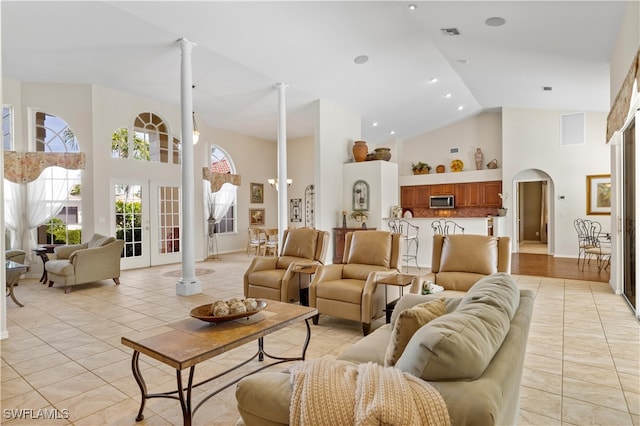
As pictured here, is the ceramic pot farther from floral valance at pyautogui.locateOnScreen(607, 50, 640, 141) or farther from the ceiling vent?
floral valance at pyautogui.locateOnScreen(607, 50, 640, 141)

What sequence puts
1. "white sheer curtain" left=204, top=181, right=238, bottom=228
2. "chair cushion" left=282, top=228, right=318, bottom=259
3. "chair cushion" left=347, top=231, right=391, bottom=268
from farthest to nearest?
"white sheer curtain" left=204, top=181, right=238, bottom=228, "chair cushion" left=282, top=228, right=318, bottom=259, "chair cushion" left=347, top=231, right=391, bottom=268

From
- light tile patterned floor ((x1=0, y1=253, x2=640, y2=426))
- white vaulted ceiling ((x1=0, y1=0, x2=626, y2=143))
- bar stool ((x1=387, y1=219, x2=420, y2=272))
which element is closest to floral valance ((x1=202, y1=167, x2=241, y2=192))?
white vaulted ceiling ((x1=0, y1=0, x2=626, y2=143))

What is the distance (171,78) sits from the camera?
645 cm

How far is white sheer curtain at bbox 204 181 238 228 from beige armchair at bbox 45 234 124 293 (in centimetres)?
347

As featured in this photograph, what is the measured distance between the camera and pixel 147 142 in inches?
302

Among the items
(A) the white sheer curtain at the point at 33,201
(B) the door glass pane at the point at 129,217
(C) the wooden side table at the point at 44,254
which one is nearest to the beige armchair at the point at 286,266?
(C) the wooden side table at the point at 44,254

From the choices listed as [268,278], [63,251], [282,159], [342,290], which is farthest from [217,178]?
[342,290]

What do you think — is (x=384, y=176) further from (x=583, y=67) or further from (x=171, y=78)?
(x=171, y=78)

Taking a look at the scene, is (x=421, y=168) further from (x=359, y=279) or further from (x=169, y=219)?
(x=359, y=279)

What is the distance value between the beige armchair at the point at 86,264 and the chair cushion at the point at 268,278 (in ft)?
9.60

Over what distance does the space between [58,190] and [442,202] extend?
30.7 ft

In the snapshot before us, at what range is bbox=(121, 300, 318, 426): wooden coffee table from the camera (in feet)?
6.09

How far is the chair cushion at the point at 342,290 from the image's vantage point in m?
3.52

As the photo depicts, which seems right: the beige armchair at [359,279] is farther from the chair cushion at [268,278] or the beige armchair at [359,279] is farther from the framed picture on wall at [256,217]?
the framed picture on wall at [256,217]
